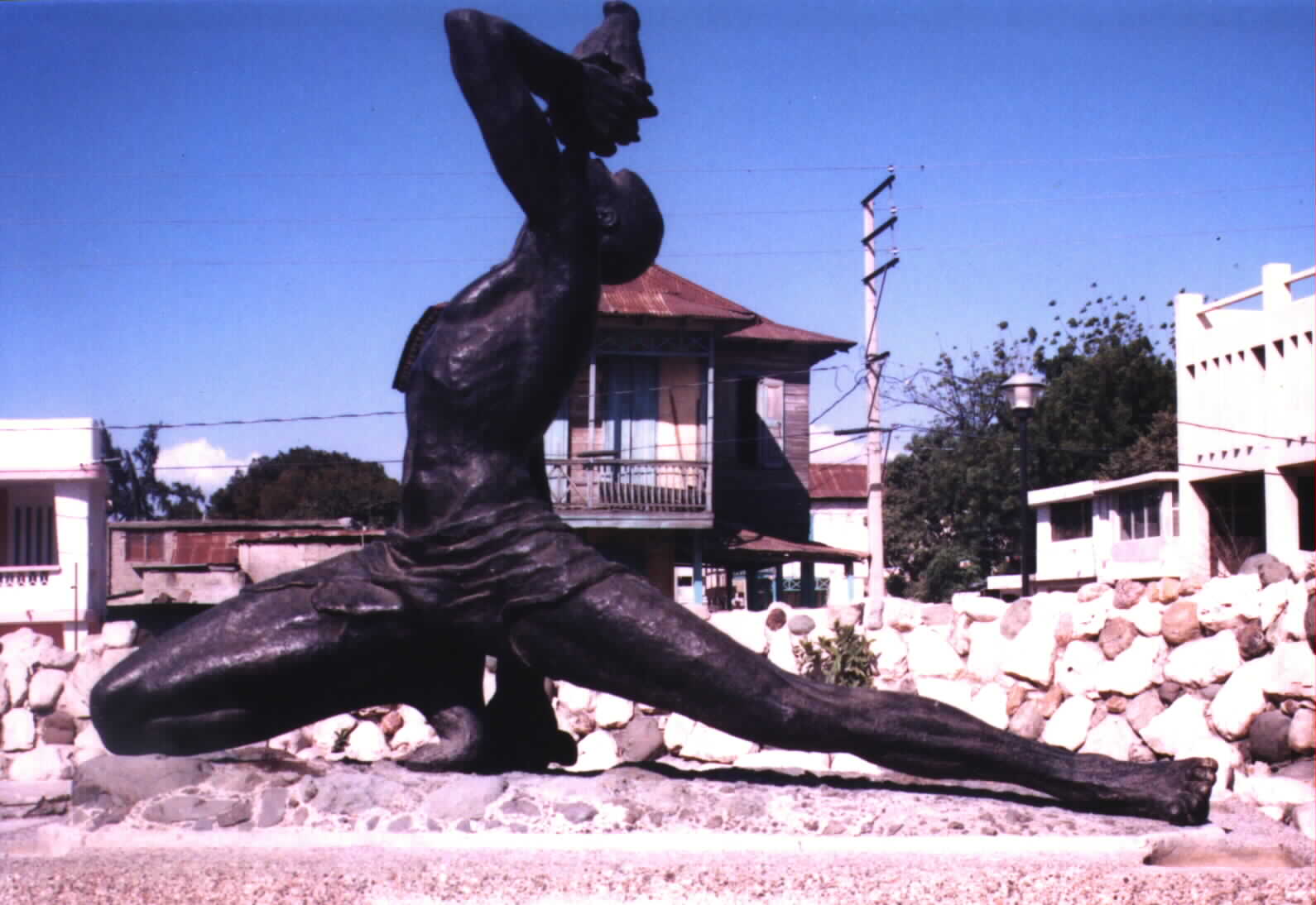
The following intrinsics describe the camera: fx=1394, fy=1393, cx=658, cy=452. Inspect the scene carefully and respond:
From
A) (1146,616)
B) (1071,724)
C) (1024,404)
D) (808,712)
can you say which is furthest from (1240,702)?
(1024,404)

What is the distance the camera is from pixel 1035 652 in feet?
25.9

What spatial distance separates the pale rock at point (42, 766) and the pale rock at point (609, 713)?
109 inches

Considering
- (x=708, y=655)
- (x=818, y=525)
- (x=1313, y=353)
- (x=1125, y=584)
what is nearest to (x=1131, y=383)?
(x=818, y=525)

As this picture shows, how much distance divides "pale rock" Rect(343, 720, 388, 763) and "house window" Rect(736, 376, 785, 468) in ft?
51.9

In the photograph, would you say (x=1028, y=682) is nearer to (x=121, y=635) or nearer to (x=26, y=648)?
(x=121, y=635)

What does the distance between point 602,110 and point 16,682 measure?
17.3 feet

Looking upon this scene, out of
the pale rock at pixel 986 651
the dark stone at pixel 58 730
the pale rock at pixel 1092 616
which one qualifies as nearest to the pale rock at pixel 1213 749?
the pale rock at pixel 1092 616

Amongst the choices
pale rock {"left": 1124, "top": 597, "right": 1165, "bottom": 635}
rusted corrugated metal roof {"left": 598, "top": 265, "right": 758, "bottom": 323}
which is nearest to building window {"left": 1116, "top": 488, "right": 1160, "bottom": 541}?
rusted corrugated metal roof {"left": 598, "top": 265, "right": 758, "bottom": 323}

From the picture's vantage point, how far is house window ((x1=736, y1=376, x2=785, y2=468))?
76.6 feet

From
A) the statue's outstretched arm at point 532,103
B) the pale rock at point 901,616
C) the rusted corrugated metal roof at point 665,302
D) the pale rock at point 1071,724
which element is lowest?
the pale rock at point 1071,724

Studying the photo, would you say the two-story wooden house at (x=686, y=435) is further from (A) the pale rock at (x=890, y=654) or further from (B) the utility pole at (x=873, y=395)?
(A) the pale rock at (x=890, y=654)

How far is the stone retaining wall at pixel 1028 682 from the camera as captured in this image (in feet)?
23.1

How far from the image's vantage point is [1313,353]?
18.2 metres

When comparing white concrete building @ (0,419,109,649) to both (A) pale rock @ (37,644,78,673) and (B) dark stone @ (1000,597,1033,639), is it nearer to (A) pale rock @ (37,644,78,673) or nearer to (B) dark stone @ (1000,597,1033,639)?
(A) pale rock @ (37,644,78,673)
